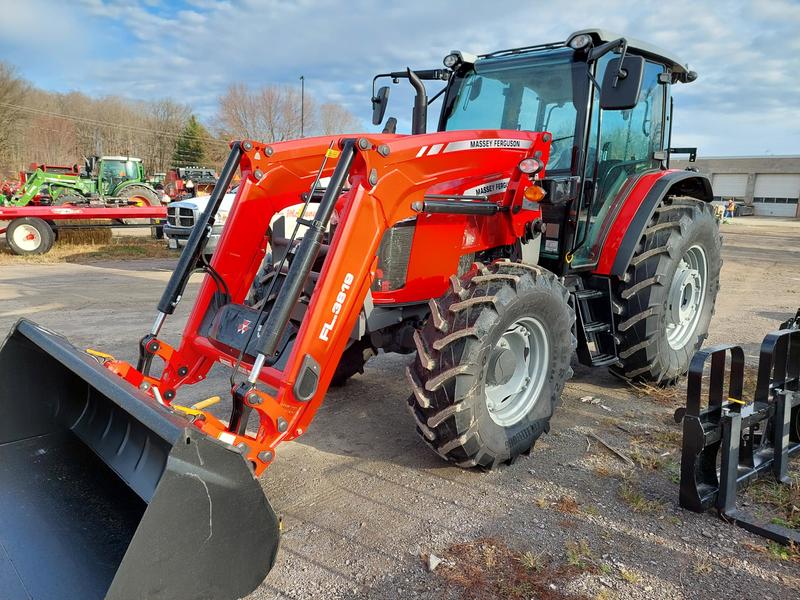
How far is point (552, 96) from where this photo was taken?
437 cm

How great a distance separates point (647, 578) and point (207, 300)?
263 centimetres

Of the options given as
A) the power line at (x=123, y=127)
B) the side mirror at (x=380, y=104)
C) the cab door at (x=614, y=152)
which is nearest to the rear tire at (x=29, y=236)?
the side mirror at (x=380, y=104)

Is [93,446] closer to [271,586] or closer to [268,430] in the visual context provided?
[268,430]

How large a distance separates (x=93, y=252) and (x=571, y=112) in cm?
1268

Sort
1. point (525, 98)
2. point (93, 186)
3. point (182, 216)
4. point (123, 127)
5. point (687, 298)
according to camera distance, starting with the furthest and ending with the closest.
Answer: point (123, 127) → point (93, 186) → point (182, 216) → point (687, 298) → point (525, 98)

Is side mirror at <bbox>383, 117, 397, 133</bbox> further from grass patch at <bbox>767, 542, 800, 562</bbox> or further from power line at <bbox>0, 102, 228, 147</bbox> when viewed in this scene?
power line at <bbox>0, 102, 228, 147</bbox>

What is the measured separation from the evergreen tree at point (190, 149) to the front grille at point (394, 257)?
5264 centimetres

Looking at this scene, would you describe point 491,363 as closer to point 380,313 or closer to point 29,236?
point 380,313

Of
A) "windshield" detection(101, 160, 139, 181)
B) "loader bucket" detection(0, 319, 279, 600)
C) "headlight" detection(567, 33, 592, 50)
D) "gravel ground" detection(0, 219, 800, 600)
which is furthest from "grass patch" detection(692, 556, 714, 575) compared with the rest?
"windshield" detection(101, 160, 139, 181)

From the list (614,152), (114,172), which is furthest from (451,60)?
(114,172)

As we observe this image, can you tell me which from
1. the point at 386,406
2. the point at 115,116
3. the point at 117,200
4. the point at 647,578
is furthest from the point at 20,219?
the point at 115,116

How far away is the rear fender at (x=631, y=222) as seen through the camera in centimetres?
452

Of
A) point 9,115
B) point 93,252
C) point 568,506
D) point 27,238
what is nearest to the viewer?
point 568,506

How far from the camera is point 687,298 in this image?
17.6 feet
